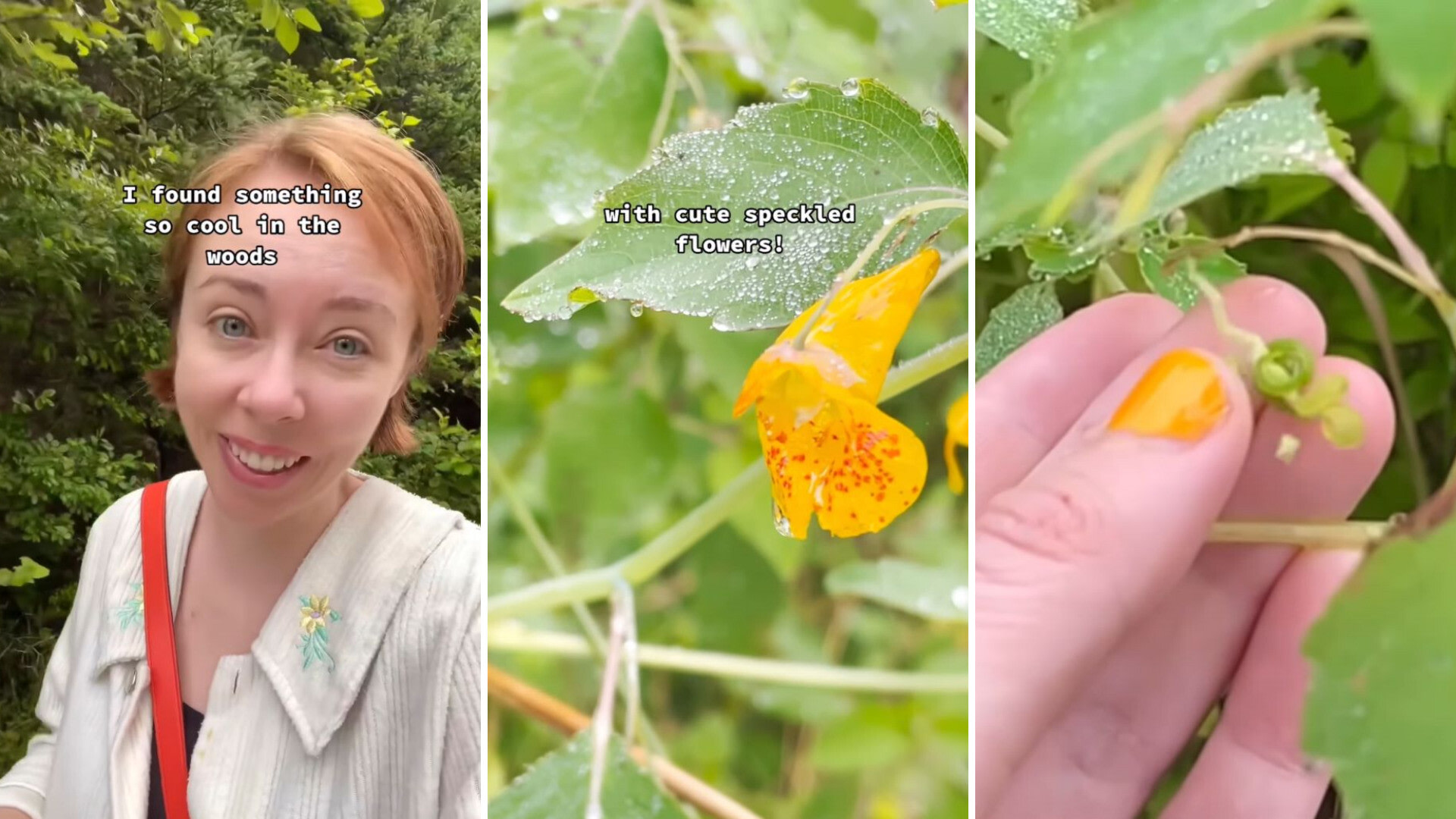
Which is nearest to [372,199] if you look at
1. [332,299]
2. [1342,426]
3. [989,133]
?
[332,299]

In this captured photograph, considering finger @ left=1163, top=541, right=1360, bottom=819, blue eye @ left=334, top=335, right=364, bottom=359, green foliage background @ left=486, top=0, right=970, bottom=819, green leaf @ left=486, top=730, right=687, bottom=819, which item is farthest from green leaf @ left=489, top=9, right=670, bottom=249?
finger @ left=1163, top=541, right=1360, bottom=819

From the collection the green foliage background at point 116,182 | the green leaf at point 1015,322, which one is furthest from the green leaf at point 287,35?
the green leaf at point 1015,322

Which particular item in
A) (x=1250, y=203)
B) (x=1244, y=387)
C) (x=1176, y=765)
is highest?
(x=1250, y=203)

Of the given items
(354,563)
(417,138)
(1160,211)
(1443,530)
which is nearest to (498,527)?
(354,563)

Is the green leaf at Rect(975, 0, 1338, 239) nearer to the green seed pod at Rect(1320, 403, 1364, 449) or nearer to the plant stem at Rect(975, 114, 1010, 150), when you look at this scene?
the plant stem at Rect(975, 114, 1010, 150)

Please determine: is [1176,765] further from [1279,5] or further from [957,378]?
[1279,5]

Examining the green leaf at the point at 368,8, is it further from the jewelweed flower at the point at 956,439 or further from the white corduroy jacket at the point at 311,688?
the jewelweed flower at the point at 956,439

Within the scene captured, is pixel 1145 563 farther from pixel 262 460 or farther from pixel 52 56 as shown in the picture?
pixel 52 56

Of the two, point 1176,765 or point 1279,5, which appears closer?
point 1279,5
